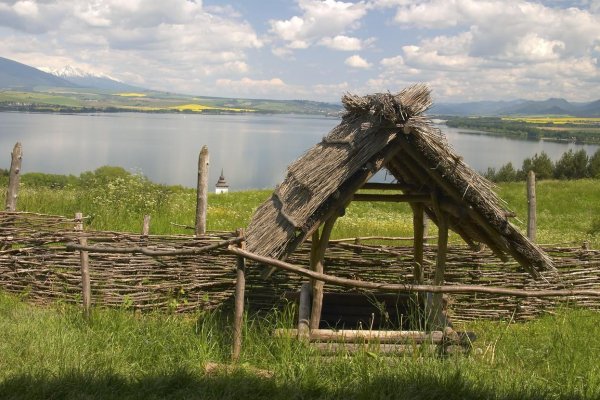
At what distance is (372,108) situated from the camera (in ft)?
16.0

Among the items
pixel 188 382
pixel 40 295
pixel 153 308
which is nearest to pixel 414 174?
pixel 188 382

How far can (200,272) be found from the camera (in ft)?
24.4

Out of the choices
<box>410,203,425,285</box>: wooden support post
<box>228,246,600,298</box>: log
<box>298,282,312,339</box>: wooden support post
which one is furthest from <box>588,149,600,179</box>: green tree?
<box>228,246,600,298</box>: log

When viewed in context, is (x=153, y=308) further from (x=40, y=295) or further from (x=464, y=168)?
(x=464, y=168)

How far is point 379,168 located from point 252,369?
2.03 meters

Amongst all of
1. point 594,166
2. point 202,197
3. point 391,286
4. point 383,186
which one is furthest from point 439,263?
point 594,166

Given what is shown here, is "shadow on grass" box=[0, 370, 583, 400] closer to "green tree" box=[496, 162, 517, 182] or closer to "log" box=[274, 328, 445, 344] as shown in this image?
"log" box=[274, 328, 445, 344]

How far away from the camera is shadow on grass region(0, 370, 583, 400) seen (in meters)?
3.94

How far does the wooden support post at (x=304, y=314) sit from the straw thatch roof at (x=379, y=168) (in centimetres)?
71

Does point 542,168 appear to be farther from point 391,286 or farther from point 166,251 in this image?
point 166,251

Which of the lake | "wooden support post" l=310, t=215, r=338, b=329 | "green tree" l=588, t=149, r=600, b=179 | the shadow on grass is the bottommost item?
the lake

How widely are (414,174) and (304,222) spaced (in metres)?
1.39

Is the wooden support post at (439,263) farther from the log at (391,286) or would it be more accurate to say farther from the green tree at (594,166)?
the green tree at (594,166)

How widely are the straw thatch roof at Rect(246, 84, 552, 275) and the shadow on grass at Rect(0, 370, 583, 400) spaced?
44.8 inches
